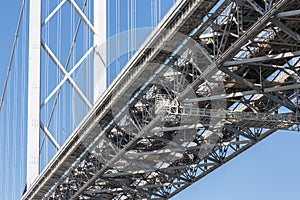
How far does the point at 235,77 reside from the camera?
86.3 ft

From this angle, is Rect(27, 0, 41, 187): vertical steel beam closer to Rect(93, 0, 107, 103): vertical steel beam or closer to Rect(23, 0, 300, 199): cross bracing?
Rect(23, 0, 300, 199): cross bracing

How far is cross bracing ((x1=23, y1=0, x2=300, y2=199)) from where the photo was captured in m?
24.8

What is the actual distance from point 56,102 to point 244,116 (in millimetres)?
12118

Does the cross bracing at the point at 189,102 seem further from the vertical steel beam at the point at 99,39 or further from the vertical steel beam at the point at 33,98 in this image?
the vertical steel beam at the point at 99,39

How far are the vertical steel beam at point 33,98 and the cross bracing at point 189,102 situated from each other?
0.98 metres

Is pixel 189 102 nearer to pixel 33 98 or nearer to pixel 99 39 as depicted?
pixel 99 39

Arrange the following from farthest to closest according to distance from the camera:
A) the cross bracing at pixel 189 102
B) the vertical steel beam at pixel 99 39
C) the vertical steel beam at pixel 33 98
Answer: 1. the vertical steel beam at pixel 33 98
2. the vertical steel beam at pixel 99 39
3. the cross bracing at pixel 189 102

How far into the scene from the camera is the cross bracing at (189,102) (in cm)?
2476

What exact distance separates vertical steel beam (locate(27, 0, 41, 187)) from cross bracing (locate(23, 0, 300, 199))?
0.98 m

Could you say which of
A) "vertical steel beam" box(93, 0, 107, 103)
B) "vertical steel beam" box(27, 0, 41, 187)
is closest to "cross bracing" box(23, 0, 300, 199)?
"vertical steel beam" box(27, 0, 41, 187)

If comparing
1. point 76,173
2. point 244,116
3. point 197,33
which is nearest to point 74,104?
point 76,173

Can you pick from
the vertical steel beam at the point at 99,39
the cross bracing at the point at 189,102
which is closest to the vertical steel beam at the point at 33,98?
the cross bracing at the point at 189,102

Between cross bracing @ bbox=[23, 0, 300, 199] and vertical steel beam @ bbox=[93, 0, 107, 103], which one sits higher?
vertical steel beam @ bbox=[93, 0, 107, 103]

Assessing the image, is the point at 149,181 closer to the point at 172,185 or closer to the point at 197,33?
the point at 172,185
